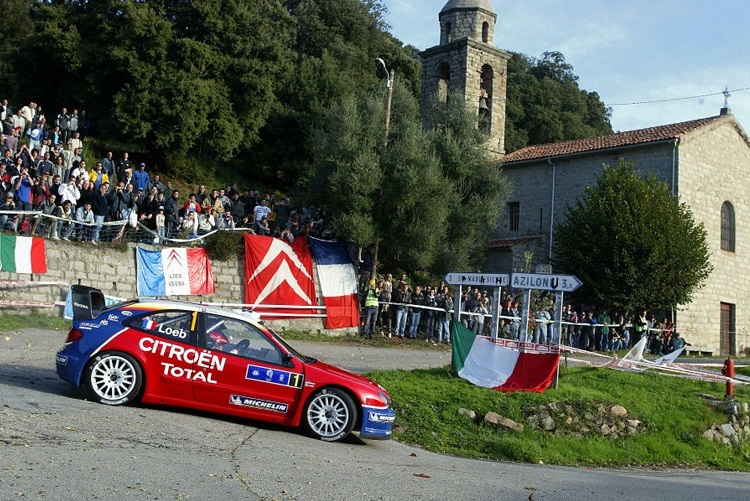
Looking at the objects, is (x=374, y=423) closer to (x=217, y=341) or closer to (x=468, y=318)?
(x=217, y=341)

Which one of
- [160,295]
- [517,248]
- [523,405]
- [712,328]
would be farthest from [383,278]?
[712,328]

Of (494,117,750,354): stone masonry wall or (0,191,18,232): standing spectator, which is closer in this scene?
(0,191,18,232): standing spectator

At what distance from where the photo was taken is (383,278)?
2728cm

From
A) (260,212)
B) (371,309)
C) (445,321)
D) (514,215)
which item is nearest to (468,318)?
(445,321)

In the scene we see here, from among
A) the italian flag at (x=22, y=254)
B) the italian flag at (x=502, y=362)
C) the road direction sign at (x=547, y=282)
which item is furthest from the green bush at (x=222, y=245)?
the road direction sign at (x=547, y=282)

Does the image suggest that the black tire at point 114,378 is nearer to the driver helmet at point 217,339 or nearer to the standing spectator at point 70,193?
the driver helmet at point 217,339

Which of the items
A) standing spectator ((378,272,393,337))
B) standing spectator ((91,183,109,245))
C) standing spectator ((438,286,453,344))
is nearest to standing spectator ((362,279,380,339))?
standing spectator ((378,272,393,337))

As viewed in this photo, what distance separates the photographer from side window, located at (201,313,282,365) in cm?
1086

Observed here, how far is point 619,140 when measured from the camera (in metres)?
37.3

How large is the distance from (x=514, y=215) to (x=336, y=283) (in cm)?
1779

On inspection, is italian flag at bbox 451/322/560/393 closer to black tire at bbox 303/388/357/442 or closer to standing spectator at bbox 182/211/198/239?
black tire at bbox 303/388/357/442

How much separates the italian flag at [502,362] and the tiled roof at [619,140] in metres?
23.3

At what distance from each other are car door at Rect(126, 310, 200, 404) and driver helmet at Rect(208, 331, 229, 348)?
226 mm

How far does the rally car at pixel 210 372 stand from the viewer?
10453 millimetres
